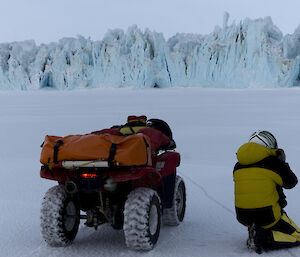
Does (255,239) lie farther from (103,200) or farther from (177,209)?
(103,200)

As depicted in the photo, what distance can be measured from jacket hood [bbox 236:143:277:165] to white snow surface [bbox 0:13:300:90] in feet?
121

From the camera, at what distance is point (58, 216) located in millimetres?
2299

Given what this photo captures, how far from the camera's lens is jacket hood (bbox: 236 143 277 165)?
7.61 ft

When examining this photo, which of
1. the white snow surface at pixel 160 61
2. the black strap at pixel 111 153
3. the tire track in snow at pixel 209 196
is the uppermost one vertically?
the black strap at pixel 111 153

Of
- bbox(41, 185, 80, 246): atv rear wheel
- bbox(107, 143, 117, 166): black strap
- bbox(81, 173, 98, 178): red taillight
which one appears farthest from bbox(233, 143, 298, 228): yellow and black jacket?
bbox(41, 185, 80, 246): atv rear wheel

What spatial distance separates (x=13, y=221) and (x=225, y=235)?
1.70 metres

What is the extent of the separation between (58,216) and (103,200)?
303 millimetres

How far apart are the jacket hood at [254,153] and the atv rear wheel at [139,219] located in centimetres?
62

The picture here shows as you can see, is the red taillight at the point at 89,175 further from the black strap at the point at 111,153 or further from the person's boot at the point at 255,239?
the person's boot at the point at 255,239

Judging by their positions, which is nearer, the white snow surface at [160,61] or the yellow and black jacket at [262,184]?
the yellow and black jacket at [262,184]

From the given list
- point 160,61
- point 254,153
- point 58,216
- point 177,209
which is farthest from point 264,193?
point 160,61

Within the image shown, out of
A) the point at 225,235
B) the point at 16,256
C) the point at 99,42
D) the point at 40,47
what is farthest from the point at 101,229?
the point at 40,47

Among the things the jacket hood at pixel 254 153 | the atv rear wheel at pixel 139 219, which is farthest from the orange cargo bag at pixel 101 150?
the jacket hood at pixel 254 153

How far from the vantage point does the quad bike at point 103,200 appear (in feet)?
7.24
